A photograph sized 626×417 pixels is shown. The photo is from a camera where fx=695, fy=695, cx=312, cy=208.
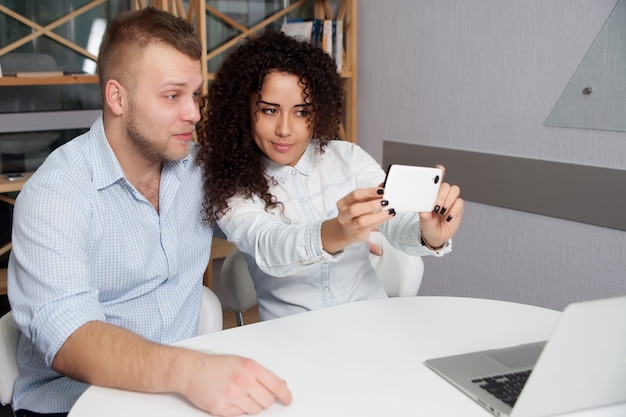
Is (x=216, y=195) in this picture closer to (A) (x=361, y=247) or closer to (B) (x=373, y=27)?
(A) (x=361, y=247)

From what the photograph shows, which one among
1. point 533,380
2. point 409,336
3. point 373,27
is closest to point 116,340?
point 409,336

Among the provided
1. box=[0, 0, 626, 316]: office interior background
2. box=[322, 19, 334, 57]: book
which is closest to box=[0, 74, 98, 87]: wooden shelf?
box=[0, 0, 626, 316]: office interior background

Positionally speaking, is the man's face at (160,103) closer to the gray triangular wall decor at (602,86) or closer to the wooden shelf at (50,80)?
the gray triangular wall decor at (602,86)

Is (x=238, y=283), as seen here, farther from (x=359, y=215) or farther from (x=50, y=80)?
(x=50, y=80)

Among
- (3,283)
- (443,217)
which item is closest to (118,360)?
(443,217)

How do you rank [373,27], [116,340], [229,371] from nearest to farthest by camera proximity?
[229,371] → [116,340] → [373,27]

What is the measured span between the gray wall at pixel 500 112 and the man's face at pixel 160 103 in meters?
1.54

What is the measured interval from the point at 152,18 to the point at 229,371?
0.93 meters

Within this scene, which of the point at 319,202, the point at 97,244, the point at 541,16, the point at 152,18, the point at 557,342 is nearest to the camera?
the point at 557,342

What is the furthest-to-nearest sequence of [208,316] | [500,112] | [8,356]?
[500,112] → [208,316] → [8,356]

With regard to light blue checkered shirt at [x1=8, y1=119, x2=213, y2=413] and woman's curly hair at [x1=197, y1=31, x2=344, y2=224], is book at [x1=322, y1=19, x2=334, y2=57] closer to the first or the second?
woman's curly hair at [x1=197, y1=31, x2=344, y2=224]

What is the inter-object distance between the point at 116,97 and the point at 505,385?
108 cm

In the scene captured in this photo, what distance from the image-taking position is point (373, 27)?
3527mm

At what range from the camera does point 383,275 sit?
6.70 feet
